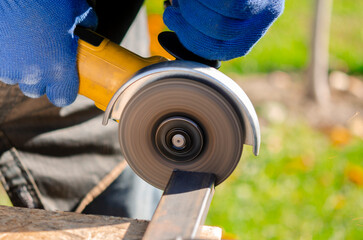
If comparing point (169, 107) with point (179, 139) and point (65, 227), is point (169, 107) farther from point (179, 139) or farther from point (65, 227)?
point (65, 227)

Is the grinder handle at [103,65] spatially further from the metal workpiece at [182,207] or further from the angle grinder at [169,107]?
the metal workpiece at [182,207]

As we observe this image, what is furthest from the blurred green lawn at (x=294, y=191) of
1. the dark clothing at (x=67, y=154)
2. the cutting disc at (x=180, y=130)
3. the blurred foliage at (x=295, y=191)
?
the cutting disc at (x=180, y=130)

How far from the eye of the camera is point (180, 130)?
133 centimetres

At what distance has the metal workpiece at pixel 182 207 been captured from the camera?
112cm

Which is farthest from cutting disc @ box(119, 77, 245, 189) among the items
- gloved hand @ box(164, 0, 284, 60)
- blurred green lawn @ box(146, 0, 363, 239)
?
blurred green lawn @ box(146, 0, 363, 239)

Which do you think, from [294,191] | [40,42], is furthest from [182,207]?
[294,191]

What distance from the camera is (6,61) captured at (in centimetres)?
143

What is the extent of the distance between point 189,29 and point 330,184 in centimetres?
183

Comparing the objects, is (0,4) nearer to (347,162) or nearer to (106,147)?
(106,147)

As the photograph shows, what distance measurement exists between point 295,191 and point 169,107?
5.46 ft

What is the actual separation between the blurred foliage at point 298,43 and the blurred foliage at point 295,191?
2.54ft

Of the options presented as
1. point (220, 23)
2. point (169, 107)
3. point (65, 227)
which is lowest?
point (65, 227)

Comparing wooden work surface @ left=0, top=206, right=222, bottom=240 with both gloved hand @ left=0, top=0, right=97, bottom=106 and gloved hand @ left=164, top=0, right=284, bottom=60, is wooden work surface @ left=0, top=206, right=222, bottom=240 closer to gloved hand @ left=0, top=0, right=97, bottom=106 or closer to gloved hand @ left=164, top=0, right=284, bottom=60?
gloved hand @ left=0, top=0, right=97, bottom=106

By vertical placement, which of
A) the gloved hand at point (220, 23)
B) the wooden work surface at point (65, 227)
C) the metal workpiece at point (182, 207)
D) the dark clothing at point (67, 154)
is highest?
the gloved hand at point (220, 23)
